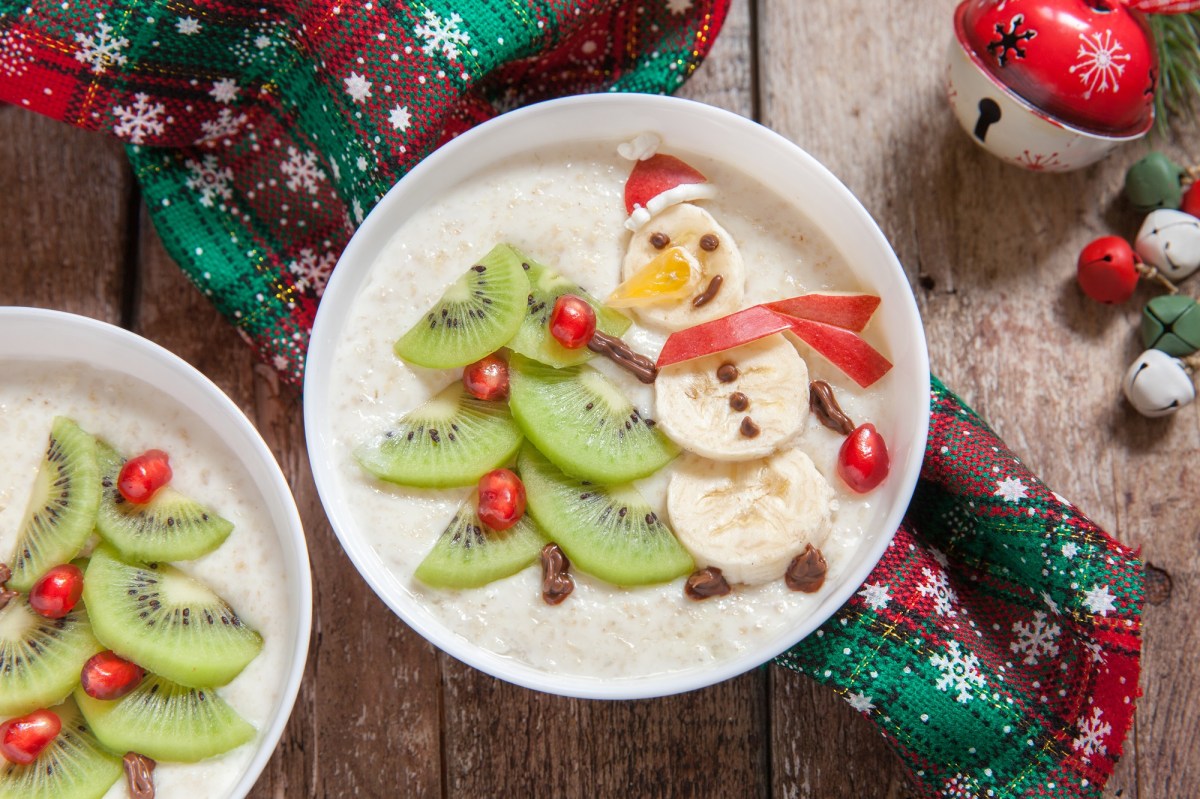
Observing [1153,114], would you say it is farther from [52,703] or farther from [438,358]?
[52,703]

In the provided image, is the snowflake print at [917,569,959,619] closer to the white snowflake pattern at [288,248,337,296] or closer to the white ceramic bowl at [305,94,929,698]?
the white ceramic bowl at [305,94,929,698]

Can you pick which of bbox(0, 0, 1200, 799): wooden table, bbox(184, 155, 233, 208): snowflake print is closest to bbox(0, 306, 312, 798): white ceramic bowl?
bbox(0, 0, 1200, 799): wooden table

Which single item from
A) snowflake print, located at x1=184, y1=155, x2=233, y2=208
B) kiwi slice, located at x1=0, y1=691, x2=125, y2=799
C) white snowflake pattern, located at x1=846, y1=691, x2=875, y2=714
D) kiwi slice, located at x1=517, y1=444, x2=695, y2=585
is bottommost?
kiwi slice, located at x1=0, y1=691, x2=125, y2=799

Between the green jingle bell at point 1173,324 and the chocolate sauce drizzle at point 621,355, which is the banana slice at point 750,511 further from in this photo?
the green jingle bell at point 1173,324

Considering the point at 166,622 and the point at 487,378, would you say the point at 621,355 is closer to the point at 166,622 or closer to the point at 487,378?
the point at 487,378

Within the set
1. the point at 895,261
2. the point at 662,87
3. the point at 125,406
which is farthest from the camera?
the point at 662,87

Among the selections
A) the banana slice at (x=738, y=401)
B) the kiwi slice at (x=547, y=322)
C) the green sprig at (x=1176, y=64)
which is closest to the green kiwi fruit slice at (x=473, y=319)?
the kiwi slice at (x=547, y=322)

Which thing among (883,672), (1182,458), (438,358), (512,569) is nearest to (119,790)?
(512,569)
